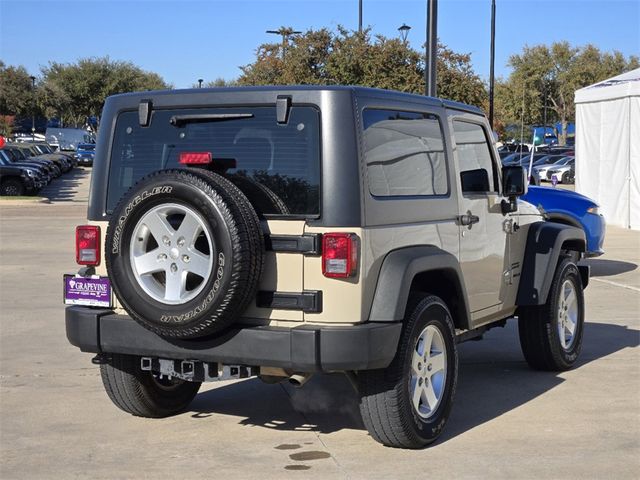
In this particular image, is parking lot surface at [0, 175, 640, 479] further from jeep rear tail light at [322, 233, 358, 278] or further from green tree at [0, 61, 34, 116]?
green tree at [0, 61, 34, 116]

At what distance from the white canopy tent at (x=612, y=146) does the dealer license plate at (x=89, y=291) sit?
687 inches

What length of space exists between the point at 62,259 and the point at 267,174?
37.5ft

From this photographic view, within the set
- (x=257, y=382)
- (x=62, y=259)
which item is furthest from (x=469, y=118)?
(x=62, y=259)

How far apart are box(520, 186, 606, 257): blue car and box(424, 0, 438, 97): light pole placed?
182cm

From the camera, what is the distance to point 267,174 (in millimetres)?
5566

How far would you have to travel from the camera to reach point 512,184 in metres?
7.26

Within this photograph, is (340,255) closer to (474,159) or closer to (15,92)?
(474,159)

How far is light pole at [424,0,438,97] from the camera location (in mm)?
12828

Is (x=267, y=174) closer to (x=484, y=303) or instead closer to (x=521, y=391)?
(x=484, y=303)

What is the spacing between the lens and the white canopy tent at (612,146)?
21.6 meters

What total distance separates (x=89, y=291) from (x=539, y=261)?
11.2 feet

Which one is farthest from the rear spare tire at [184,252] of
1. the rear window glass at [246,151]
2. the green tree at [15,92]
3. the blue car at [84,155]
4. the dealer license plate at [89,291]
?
the green tree at [15,92]

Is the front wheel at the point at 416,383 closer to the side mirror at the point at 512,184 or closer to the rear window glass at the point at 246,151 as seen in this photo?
the rear window glass at the point at 246,151

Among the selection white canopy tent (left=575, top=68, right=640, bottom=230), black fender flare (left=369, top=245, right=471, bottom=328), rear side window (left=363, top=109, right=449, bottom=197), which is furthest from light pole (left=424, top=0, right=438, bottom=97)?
white canopy tent (left=575, top=68, right=640, bottom=230)
